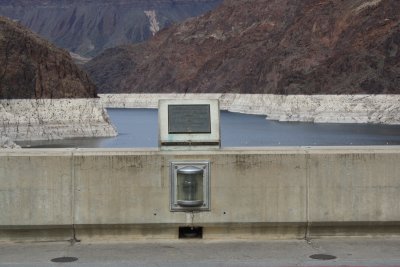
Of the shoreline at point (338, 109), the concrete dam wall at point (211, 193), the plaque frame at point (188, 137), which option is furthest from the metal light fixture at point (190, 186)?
the shoreline at point (338, 109)

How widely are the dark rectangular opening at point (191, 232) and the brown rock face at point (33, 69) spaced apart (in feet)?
278

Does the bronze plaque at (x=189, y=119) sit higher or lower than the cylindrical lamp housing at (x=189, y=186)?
higher

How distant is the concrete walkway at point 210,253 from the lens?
1155cm

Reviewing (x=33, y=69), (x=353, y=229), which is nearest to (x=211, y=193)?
(x=353, y=229)

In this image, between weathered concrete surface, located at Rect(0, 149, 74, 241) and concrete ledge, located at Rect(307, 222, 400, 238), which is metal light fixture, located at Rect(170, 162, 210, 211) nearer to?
weathered concrete surface, located at Rect(0, 149, 74, 241)

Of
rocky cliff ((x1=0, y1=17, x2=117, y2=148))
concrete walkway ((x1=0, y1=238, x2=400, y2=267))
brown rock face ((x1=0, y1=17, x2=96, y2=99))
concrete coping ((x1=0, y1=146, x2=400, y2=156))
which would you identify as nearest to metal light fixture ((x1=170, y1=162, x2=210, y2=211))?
concrete coping ((x1=0, y1=146, x2=400, y2=156))

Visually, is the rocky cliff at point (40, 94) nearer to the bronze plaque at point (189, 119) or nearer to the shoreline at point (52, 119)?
the shoreline at point (52, 119)

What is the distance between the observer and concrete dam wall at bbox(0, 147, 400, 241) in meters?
12.7

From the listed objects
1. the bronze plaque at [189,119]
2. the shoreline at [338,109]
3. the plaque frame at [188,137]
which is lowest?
the plaque frame at [188,137]

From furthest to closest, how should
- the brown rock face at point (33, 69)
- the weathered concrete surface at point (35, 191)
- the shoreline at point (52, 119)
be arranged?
the brown rock face at point (33, 69) < the shoreline at point (52, 119) < the weathered concrete surface at point (35, 191)

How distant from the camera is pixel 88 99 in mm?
104312

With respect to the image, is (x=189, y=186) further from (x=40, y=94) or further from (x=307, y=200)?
(x=40, y=94)

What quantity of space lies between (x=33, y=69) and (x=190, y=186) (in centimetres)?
9270

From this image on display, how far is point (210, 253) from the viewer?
12.1 metres
